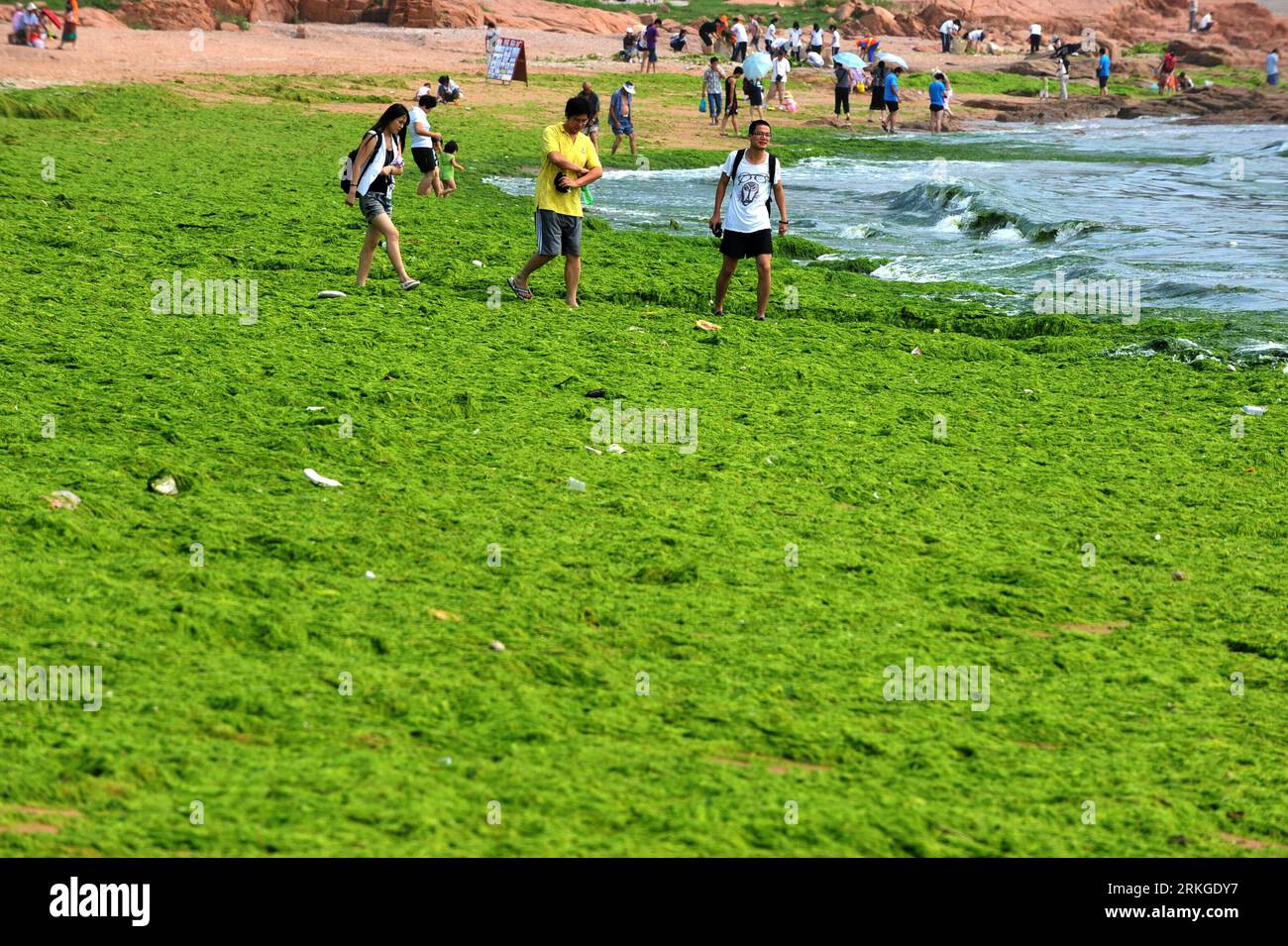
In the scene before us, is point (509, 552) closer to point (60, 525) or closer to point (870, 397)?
point (60, 525)

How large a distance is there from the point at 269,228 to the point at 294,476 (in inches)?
320

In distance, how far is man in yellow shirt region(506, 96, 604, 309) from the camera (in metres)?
10.9

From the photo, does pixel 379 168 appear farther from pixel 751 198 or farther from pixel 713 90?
pixel 713 90

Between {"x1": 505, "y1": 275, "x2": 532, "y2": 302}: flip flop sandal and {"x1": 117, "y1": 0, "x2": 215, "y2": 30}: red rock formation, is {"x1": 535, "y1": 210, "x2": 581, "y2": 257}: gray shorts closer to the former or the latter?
{"x1": 505, "y1": 275, "x2": 532, "y2": 302}: flip flop sandal

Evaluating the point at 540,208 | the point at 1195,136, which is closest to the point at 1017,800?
the point at 540,208

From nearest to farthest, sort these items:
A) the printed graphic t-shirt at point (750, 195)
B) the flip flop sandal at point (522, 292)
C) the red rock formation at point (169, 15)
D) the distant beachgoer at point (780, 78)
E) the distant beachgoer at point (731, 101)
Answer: the printed graphic t-shirt at point (750, 195), the flip flop sandal at point (522, 292), the distant beachgoer at point (731, 101), the distant beachgoer at point (780, 78), the red rock formation at point (169, 15)

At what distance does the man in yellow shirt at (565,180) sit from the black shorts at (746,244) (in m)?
1.19

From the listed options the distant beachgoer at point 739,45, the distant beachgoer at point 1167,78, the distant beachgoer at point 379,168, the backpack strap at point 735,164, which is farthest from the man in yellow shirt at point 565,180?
the distant beachgoer at point 1167,78

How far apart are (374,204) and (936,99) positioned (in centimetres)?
2773

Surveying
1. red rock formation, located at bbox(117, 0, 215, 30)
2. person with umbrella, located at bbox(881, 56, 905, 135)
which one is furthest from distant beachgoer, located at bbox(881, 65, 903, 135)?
red rock formation, located at bbox(117, 0, 215, 30)

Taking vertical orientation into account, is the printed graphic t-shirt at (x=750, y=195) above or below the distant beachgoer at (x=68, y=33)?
below

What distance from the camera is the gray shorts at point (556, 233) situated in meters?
11.2

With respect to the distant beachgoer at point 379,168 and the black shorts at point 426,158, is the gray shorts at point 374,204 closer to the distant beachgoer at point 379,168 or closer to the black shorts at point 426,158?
the distant beachgoer at point 379,168

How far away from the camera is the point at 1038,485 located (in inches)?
316
